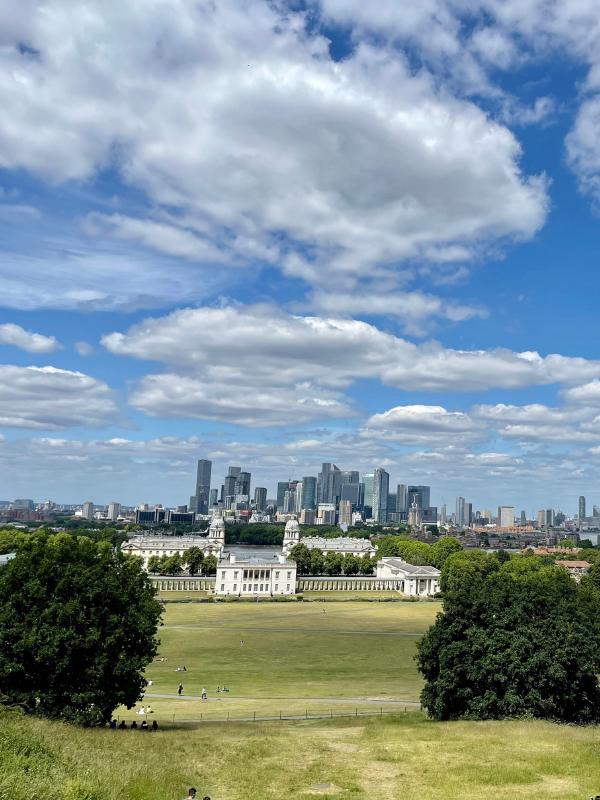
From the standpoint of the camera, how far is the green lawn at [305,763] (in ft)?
69.7

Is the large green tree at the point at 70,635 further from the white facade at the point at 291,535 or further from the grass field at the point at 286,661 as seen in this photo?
the white facade at the point at 291,535

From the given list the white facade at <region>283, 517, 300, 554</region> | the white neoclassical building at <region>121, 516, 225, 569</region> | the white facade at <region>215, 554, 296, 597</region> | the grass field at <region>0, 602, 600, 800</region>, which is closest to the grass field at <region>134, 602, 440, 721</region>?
the grass field at <region>0, 602, 600, 800</region>

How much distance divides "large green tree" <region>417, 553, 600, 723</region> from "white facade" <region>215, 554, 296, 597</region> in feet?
331

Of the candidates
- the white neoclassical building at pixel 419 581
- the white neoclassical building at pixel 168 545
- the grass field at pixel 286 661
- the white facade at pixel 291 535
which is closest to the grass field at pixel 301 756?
the grass field at pixel 286 661

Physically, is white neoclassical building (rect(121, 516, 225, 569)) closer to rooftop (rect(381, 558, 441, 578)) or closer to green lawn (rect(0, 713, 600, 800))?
rooftop (rect(381, 558, 441, 578))

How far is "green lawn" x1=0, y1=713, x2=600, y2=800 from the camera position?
21.2m

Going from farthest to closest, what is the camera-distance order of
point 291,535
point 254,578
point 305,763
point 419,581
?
point 291,535 < point 254,578 < point 419,581 < point 305,763

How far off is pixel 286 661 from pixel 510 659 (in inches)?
1252

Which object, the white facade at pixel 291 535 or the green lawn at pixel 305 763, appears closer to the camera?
the green lawn at pixel 305 763

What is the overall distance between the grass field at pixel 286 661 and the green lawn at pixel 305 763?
Answer: 13015mm

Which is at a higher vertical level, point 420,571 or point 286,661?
point 420,571

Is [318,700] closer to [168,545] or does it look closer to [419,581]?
[419,581]

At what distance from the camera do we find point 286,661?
216 feet

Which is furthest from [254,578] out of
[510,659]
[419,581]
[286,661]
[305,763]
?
[305,763]
